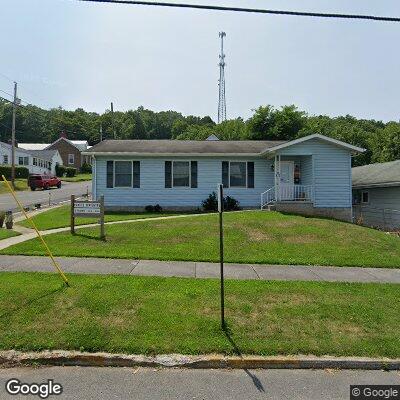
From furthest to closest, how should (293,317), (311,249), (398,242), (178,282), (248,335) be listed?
(398,242) → (311,249) → (178,282) → (293,317) → (248,335)

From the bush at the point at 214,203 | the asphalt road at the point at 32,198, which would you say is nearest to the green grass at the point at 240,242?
the bush at the point at 214,203

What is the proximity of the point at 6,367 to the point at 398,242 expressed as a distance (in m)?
13.4

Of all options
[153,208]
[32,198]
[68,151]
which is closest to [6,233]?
[153,208]

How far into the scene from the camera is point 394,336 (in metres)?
5.54

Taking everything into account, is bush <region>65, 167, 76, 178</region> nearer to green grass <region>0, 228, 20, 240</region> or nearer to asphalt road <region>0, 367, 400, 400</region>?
green grass <region>0, 228, 20, 240</region>

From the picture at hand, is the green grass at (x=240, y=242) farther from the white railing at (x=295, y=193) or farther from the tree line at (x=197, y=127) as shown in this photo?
the tree line at (x=197, y=127)

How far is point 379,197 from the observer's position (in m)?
23.6

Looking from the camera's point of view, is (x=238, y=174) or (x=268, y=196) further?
(x=238, y=174)

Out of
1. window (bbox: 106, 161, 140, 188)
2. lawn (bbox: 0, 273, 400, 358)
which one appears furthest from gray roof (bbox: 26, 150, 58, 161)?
lawn (bbox: 0, 273, 400, 358)

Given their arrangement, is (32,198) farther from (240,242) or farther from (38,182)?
(240,242)

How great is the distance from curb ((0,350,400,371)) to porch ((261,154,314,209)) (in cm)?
1466

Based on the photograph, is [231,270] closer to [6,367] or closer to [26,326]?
[26,326]

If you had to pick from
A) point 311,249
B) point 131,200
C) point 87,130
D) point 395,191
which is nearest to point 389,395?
point 311,249

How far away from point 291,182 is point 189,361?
57.5ft
